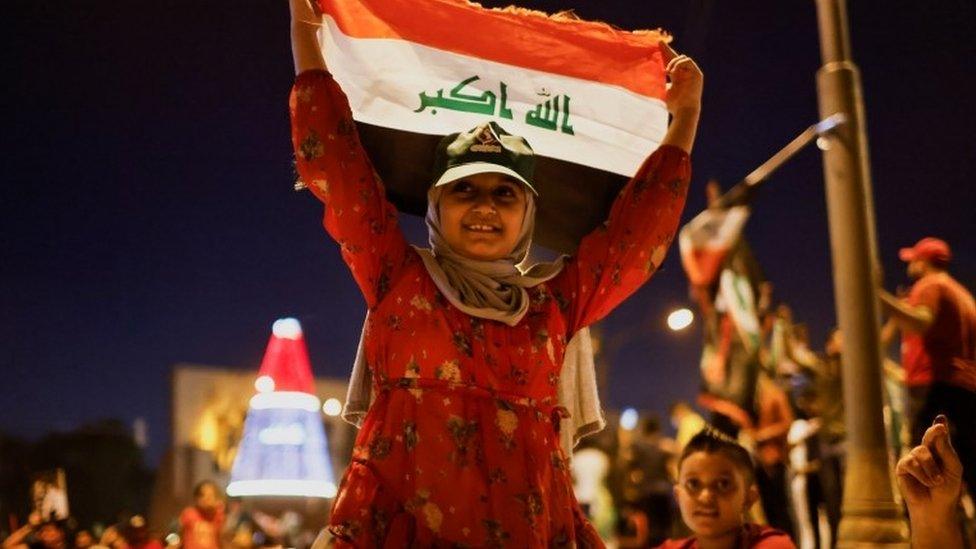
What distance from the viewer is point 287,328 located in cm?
1202

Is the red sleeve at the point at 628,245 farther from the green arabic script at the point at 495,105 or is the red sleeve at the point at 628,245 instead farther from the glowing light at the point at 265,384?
the glowing light at the point at 265,384

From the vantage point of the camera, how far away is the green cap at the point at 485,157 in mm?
2537

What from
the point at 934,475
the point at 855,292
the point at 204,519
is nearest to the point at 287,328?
the point at 204,519

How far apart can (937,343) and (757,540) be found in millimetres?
2656

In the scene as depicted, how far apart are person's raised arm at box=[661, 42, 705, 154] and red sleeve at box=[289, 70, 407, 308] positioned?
941 millimetres

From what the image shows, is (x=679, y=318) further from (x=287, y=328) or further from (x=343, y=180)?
(x=343, y=180)

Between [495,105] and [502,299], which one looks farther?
[495,105]

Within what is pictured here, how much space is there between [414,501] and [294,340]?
9715 mm

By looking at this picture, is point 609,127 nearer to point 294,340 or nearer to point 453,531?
point 453,531

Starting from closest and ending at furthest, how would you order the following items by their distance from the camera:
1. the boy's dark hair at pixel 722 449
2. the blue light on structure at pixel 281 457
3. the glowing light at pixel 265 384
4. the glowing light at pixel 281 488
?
the boy's dark hair at pixel 722 449, the glowing light at pixel 281 488, the blue light on structure at pixel 281 457, the glowing light at pixel 265 384

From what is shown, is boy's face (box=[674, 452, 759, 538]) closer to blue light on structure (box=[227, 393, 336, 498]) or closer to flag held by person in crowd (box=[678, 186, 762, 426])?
flag held by person in crowd (box=[678, 186, 762, 426])

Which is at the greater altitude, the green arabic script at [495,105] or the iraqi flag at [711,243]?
the iraqi flag at [711,243]

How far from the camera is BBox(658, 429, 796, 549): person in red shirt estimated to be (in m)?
3.88

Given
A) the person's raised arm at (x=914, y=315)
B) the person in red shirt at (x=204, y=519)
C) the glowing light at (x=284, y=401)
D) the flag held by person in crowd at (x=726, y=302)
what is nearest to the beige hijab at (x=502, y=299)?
the person's raised arm at (x=914, y=315)
